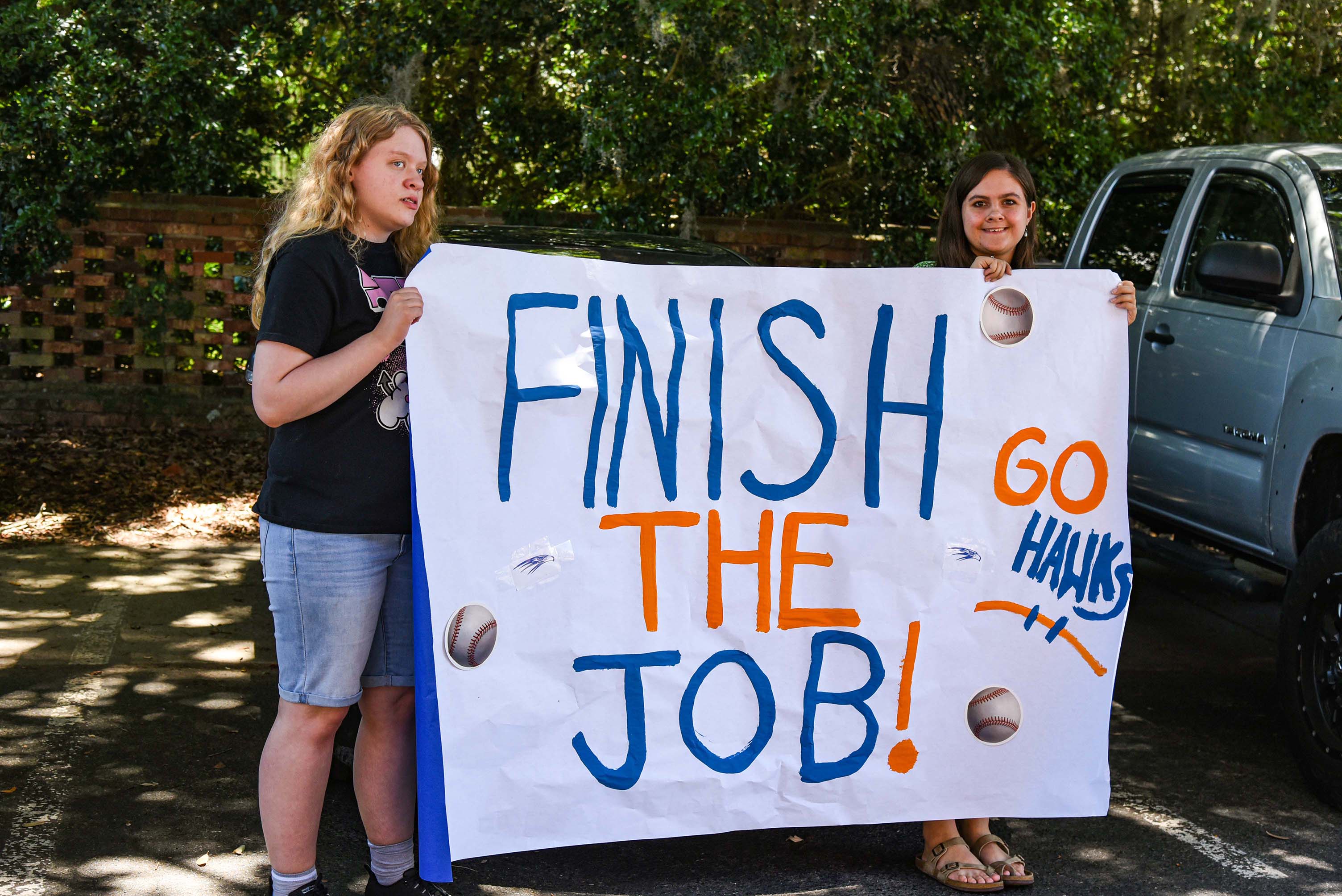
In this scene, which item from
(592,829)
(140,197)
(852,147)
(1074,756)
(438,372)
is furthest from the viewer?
(140,197)

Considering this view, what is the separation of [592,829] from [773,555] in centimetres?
79

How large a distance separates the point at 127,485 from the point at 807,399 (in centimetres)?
577

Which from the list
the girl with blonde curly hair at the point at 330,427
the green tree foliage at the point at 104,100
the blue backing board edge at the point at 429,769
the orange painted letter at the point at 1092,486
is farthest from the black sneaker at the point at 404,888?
the green tree foliage at the point at 104,100

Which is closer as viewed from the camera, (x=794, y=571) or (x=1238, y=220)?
(x=794, y=571)

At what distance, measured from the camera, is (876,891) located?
11.4ft

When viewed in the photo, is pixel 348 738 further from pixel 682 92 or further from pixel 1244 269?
pixel 682 92

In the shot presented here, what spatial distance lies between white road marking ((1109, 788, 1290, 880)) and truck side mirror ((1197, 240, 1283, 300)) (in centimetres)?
178

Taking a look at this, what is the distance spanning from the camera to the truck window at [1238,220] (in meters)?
4.88

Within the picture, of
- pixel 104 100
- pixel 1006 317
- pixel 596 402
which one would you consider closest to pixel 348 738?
pixel 596 402

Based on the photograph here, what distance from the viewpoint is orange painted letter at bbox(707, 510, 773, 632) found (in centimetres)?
322

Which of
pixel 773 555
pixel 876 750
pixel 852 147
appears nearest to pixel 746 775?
pixel 876 750

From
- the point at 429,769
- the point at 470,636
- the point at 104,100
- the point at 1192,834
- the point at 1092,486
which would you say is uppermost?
the point at 104,100

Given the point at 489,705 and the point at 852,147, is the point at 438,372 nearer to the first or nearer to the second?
the point at 489,705

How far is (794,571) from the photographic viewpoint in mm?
3285
